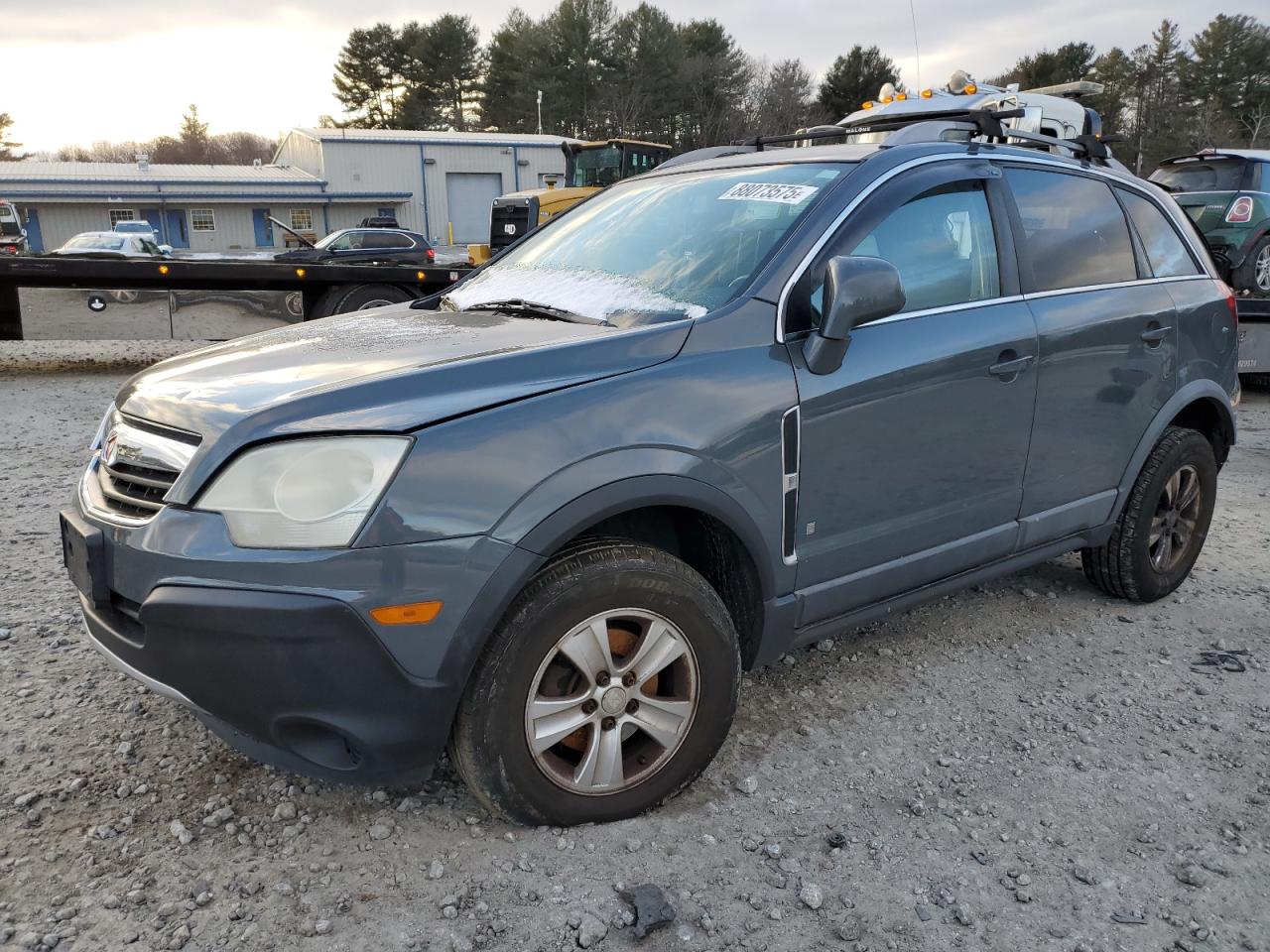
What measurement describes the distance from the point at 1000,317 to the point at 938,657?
1.28m

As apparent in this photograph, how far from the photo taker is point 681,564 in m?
2.53

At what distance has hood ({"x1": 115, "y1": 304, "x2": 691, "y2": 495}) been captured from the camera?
2.16m

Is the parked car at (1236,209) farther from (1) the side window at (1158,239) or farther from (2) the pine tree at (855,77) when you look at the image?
(2) the pine tree at (855,77)

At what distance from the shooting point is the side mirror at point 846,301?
102 inches

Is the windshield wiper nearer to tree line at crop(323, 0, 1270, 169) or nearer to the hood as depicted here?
the hood

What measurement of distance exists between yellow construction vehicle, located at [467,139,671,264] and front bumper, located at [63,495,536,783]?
14.5m

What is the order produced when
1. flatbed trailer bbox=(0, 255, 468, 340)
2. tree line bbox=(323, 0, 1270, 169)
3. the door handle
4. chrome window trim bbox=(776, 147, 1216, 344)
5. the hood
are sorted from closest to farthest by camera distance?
the hood
chrome window trim bbox=(776, 147, 1216, 344)
the door handle
flatbed trailer bbox=(0, 255, 468, 340)
tree line bbox=(323, 0, 1270, 169)

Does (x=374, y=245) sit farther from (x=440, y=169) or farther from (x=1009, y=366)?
Answer: (x=440, y=169)

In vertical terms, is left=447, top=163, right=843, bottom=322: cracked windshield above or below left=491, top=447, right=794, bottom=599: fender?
above

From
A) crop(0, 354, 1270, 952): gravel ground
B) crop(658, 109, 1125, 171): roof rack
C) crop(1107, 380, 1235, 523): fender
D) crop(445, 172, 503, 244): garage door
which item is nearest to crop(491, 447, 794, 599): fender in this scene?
crop(0, 354, 1270, 952): gravel ground

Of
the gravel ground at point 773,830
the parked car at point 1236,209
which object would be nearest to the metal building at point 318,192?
the parked car at point 1236,209

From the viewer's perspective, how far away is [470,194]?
4688 cm

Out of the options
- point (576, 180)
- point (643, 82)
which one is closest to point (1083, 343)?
point (576, 180)

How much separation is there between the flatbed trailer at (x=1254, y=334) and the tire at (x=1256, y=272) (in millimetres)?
2743
